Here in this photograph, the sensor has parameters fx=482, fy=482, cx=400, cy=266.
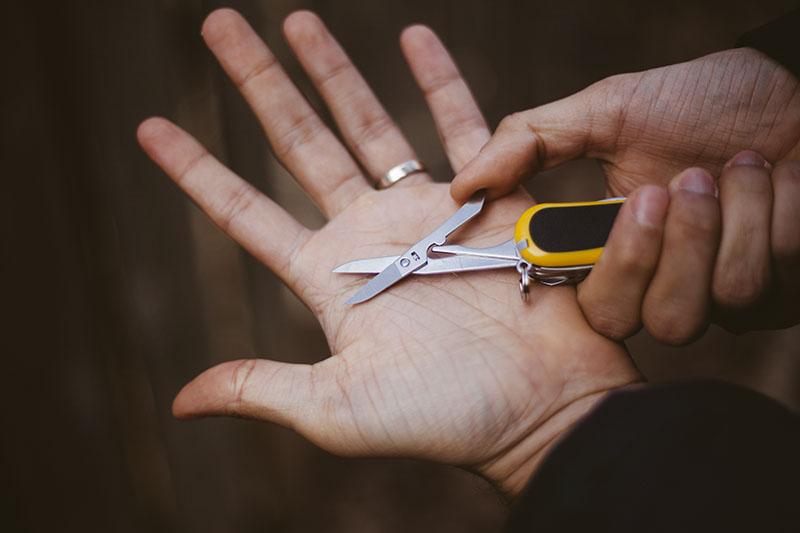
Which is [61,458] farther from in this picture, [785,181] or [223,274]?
[785,181]

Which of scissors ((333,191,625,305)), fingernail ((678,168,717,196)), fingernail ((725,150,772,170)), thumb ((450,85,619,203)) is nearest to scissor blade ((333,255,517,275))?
scissors ((333,191,625,305))

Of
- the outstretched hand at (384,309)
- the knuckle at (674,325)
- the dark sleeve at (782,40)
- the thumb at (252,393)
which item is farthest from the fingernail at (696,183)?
the thumb at (252,393)

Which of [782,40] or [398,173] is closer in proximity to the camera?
[782,40]

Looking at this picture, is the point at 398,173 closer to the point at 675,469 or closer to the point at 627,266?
the point at 627,266

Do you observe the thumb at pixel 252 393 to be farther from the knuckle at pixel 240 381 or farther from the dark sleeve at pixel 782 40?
the dark sleeve at pixel 782 40

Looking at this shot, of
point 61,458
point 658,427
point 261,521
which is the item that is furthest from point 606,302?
point 261,521

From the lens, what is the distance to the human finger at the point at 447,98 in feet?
5.35

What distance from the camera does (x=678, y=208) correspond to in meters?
1.05

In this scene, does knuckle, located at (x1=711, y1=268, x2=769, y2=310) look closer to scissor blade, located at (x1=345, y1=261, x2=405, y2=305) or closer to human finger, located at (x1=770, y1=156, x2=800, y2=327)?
human finger, located at (x1=770, y1=156, x2=800, y2=327)

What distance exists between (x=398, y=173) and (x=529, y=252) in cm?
57

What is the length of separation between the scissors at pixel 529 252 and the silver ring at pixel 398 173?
306 mm

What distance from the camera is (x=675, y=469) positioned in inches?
30.7

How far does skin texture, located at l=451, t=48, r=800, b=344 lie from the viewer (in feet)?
3.51

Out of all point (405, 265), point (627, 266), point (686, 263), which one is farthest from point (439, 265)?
point (686, 263)
